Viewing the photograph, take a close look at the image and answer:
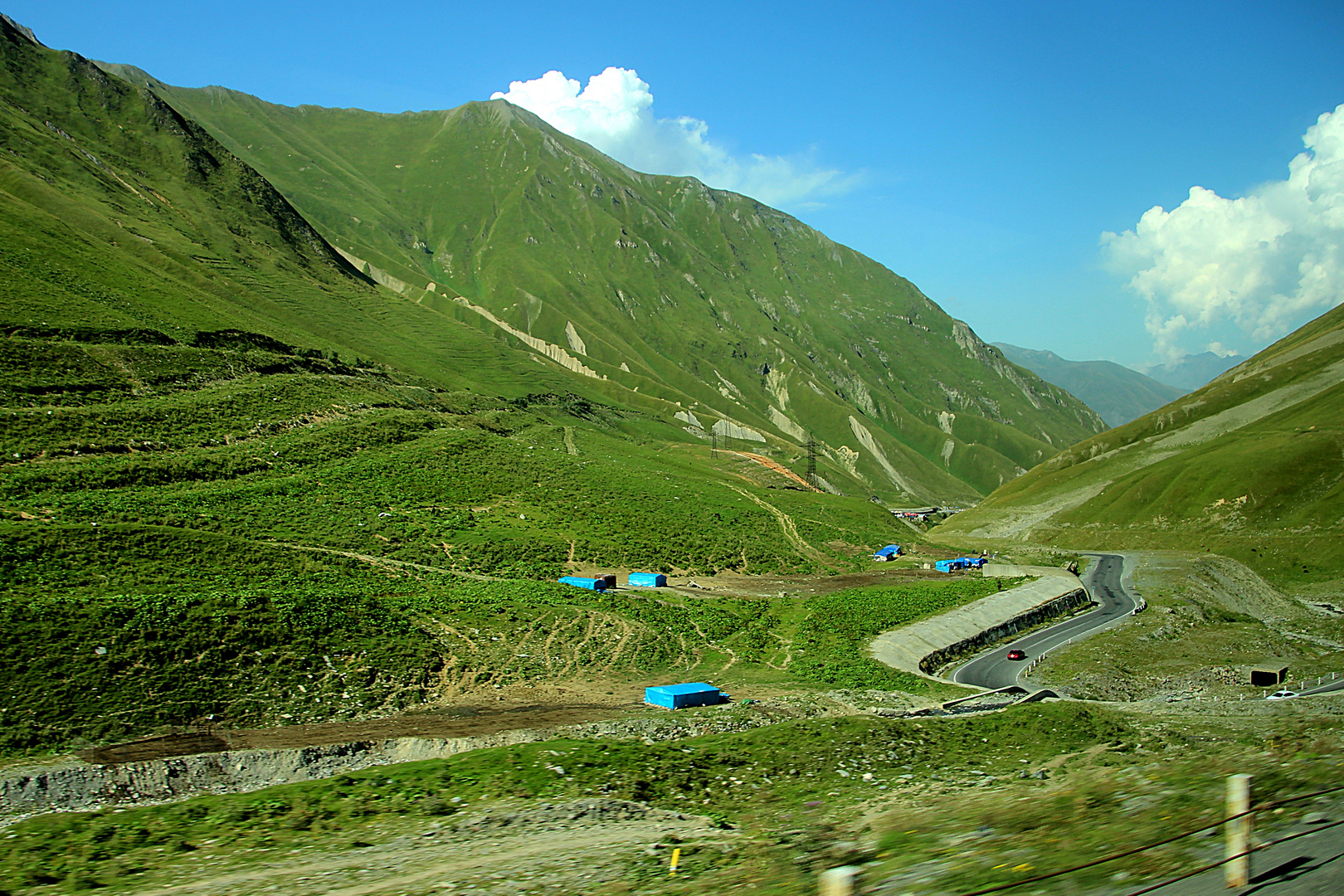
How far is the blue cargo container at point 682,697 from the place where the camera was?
30.3 m

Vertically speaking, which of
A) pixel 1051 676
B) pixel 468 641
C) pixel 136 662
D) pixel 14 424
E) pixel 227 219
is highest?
pixel 227 219

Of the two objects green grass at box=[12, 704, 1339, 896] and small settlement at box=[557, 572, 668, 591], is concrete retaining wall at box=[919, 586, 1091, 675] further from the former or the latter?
green grass at box=[12, 704, 1339, 896]

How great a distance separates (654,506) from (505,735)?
143 feet

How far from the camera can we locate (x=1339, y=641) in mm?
55469

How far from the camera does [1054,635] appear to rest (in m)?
51.8

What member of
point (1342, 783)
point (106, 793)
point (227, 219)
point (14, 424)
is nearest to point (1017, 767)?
point (1342, 783)

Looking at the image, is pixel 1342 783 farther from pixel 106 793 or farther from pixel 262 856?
pixel 106 793

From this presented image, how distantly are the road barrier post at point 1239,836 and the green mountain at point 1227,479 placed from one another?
95133mm

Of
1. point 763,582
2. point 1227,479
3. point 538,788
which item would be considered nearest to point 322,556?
point 538,788

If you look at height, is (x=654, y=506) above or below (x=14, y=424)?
below

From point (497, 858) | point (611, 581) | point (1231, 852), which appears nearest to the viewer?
point (1231, 852)

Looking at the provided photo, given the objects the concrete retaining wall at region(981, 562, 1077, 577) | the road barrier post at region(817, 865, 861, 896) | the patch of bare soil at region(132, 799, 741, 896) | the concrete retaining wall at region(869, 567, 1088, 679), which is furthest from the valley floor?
the concrete retaining wall at region(981, 562, 1077, 577)

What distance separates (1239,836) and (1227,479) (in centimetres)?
11486

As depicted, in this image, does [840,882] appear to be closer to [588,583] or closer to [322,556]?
[322,556]
